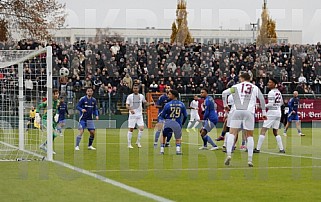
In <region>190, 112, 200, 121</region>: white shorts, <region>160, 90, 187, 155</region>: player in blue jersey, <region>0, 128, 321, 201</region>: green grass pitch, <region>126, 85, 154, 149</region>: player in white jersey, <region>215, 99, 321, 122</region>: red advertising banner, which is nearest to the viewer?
<region>0, 128, 321, 201</region>: green grass pitch

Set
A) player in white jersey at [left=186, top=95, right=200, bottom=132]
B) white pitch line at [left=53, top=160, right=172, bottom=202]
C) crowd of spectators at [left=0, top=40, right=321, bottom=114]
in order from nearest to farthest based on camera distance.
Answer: white pitch line at [left=53, top=160, right=172, bottom=202], crowd of spectators at [left=0, top=40, right=321, bottom=114], player in white jersey at [left=186, top=95, right=200, bottom=132]

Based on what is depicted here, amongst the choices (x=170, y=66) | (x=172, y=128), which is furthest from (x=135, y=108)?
(x=170, y=66)

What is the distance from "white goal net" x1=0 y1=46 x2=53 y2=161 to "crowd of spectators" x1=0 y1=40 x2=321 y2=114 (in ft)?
29.7

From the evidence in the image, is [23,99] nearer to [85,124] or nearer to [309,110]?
[85,124]

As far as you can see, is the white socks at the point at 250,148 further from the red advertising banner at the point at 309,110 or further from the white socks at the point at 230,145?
the red advertising banner at the point at 309,110

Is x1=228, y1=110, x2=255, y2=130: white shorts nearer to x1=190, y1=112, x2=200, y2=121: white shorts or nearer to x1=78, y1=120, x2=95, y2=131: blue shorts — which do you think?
x1=78, y1=120, x2=95, y2=131: blue shorts

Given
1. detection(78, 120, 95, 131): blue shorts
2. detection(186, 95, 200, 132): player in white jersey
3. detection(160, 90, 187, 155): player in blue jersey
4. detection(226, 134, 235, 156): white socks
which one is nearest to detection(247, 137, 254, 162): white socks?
detection(226, 134, 235, 156): white socks

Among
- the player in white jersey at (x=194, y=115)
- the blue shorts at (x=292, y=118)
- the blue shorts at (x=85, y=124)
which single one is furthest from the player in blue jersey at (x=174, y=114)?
the player in white jersey at (x=194, y=115)

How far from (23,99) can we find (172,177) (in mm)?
10996

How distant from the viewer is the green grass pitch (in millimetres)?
11977

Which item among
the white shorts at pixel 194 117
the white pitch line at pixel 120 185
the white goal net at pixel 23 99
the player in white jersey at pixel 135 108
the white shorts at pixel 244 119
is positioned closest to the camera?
the white pitch line at pixel 120 185

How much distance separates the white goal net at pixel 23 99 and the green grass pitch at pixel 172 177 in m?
1.41

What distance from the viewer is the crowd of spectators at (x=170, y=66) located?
1574 inches

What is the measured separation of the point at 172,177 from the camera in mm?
14828
